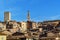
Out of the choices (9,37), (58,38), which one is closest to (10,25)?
(9,37)

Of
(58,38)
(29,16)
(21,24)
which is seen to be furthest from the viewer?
(29,16)

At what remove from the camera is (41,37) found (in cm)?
4634

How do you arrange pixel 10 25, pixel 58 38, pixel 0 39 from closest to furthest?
1. pixel 0 39
2. pixel 58 38
3. pixel 10 25

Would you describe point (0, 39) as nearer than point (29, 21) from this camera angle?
Yes

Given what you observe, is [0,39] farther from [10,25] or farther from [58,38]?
[10,25]

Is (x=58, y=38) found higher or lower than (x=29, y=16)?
lower

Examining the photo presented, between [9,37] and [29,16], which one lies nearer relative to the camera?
[9,37]

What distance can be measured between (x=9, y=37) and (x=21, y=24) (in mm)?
33781

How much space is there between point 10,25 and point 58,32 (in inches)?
1236

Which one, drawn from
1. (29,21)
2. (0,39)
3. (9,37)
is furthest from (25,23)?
(0,39)

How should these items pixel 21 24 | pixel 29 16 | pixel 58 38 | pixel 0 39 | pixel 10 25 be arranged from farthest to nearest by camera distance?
pixel 29 16, pixel 21 24, pixel 10 25, pixel 58 38, pixel 0 39

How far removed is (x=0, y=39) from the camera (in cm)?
3922

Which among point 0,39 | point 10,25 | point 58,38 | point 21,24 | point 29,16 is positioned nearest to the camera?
point 0,39

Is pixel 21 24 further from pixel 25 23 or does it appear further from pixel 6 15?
pixel 6 15
